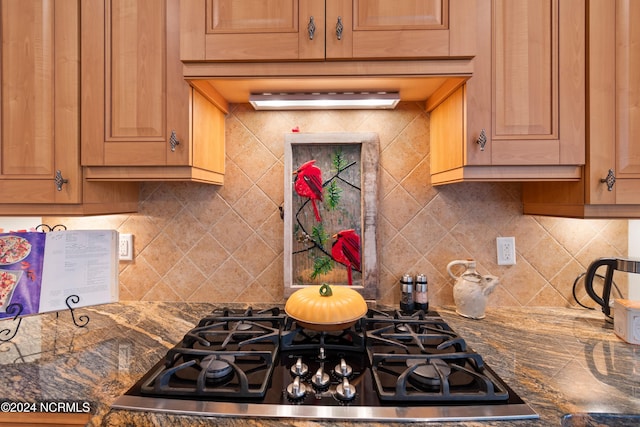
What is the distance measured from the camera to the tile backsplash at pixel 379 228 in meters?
1.51

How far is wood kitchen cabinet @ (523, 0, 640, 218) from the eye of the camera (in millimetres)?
1140

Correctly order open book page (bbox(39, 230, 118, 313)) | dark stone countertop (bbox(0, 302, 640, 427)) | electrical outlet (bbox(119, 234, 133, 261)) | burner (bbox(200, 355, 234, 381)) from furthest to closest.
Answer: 1. electrical outlet (bbox(119, 234, 133, 261))
2. open book page (bbox(39, 230, 118, 313))
3. burner (bbox(200, 355, 234, 381))
4. dark stone countertop (bbox(0, 302, 640, 427))

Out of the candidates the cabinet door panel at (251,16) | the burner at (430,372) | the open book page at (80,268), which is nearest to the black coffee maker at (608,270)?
the burner at (430,372)

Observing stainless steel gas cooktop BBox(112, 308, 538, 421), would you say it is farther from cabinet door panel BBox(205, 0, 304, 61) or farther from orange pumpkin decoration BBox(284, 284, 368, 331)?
cabinet door panel BBox(205, 0, 304, 61)

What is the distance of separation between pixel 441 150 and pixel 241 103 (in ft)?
2.83

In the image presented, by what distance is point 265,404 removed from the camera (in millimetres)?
817

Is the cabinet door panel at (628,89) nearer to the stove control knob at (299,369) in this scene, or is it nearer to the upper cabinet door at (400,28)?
the upper cabinet door at (400,28)

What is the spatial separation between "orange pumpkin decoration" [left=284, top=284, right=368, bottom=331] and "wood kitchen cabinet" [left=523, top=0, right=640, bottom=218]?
853 mm

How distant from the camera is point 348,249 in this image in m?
1.50

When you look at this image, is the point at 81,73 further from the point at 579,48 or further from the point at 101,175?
the point at 579,48

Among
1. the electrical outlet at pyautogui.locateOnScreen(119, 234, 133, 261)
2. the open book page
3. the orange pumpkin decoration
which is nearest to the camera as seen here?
the orange pumpkin decoration

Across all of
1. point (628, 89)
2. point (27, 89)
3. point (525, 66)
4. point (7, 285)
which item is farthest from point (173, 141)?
point (628, 89)

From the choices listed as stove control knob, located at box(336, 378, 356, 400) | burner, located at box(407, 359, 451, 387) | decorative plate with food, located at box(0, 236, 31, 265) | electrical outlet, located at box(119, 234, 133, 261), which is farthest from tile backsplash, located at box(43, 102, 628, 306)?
stove control knob, located at box(336, 378, 356, 400)

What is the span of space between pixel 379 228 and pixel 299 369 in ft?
2.47
